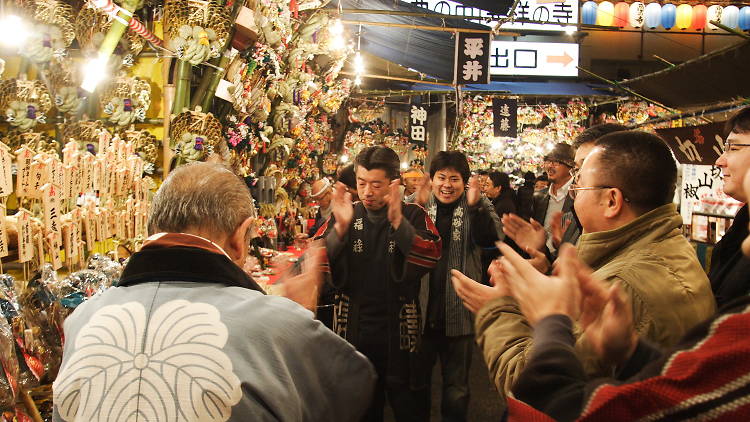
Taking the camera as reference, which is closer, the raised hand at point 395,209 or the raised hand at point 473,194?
the raised hand at point 395,209

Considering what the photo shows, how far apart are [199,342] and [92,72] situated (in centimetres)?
285

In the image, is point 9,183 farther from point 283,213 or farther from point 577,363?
point 283,213

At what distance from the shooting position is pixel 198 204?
1.68m

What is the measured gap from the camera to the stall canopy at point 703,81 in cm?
416

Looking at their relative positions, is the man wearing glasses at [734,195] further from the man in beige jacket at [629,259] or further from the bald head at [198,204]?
the bald head at [198,204]

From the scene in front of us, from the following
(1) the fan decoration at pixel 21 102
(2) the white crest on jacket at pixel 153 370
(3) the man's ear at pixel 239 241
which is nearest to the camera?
(2) the white crest on jacket at pixel 153 370

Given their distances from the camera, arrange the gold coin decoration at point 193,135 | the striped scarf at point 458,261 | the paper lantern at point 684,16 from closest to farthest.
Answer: the striped scarf at point 458,261 → the gold coin decoration at point 193,135 → the paper lantern at point 684,16

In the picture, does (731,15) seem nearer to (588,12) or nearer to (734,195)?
(588,12)

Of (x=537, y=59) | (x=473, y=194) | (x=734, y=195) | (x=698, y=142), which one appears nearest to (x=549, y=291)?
(x=734, y=195)

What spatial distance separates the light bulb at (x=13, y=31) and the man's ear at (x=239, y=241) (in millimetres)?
2337

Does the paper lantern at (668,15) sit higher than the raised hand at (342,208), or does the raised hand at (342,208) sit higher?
the paper lantern at (668,15)

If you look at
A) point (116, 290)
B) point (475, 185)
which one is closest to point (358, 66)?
point (475, 185)

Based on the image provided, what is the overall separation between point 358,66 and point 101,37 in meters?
7.46

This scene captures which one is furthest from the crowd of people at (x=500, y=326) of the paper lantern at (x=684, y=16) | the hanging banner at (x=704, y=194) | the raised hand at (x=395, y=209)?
the paper lantern at (x=684, y=16)
